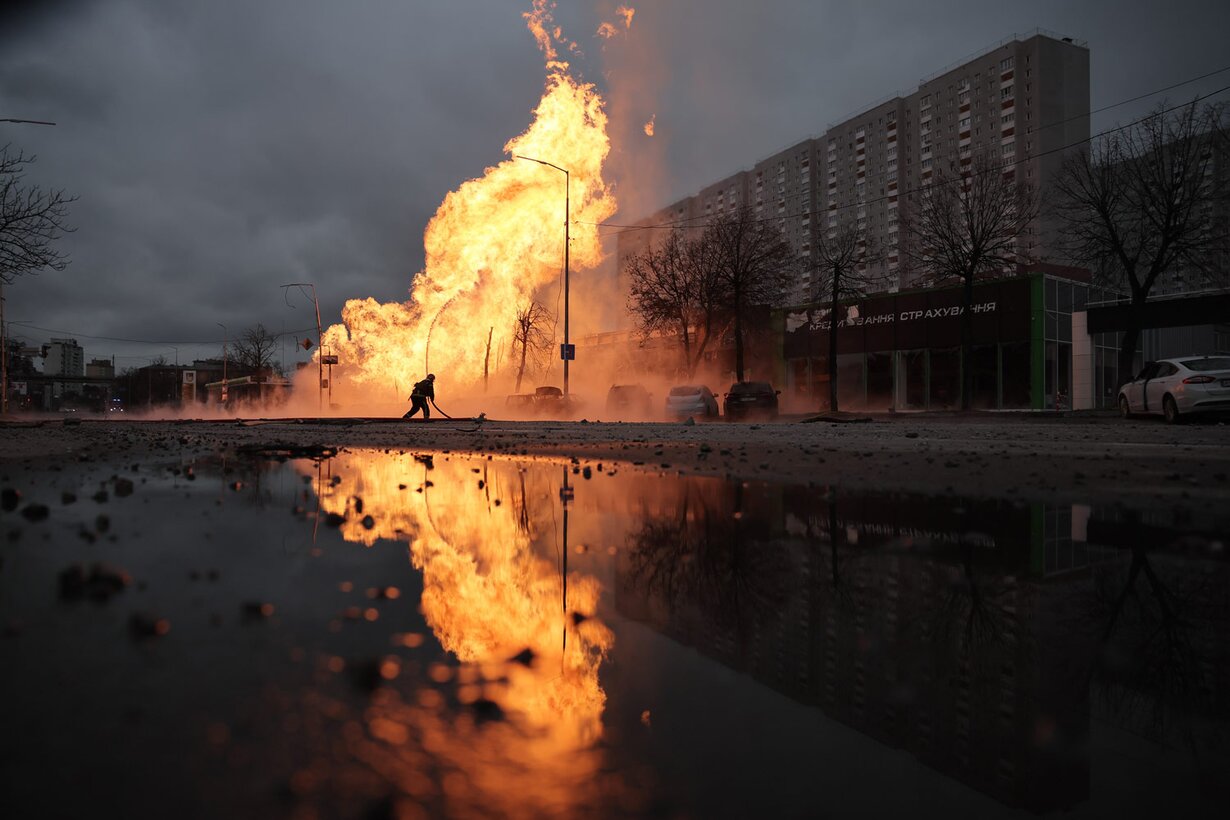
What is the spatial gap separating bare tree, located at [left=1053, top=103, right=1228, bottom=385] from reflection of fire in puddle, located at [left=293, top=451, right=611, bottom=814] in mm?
35283

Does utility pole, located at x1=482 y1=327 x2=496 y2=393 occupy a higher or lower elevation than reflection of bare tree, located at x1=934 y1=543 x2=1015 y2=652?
higher

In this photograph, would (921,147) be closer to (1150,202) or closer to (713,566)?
(1150,202)

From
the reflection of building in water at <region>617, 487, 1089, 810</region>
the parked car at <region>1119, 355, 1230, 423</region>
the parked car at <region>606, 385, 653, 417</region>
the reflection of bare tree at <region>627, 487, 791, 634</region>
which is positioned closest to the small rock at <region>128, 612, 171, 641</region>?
the reflection of building in water at <region>617, 487, 1089, 810</region>

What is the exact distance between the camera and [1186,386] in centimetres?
1925

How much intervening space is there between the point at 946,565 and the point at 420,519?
346 centimetres

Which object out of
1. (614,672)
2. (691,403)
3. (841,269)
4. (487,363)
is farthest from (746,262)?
(614,672)

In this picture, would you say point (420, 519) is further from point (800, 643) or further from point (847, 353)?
point (847, 353)

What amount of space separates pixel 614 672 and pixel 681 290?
143 feet

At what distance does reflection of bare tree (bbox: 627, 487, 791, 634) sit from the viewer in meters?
3.18

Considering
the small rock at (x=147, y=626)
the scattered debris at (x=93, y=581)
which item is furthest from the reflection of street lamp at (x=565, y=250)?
the small rock at (x=147, y=626)

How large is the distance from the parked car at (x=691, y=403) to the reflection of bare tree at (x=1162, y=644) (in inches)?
1086

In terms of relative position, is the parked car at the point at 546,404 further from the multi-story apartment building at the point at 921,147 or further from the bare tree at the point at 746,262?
the multi-story apartment building at the point at 921,147

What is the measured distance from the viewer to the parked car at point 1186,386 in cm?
1877

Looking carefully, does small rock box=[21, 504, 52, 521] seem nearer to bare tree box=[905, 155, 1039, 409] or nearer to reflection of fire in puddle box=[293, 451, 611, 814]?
reflection of fire in puddle box=[293, 451, 611, 814]
